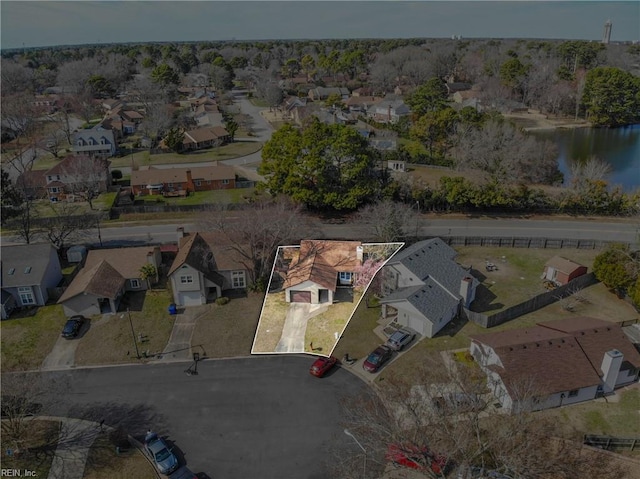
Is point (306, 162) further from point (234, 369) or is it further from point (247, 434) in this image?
point (247, 434)

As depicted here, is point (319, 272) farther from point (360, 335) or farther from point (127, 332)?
point (127, 332)

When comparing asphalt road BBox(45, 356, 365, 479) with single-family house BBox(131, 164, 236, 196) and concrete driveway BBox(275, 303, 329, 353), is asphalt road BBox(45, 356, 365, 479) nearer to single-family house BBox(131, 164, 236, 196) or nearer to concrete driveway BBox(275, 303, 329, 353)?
concrete driveway BBox(275, 303, 329, 353)

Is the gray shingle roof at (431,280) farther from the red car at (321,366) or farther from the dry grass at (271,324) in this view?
the dry grass at (271,324)

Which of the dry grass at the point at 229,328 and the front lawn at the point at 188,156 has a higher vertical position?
the front lawn at the point at 188,156

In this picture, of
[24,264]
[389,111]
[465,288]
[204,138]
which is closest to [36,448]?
[24,264]

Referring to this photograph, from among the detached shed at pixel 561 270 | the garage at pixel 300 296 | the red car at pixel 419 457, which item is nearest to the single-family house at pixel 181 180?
the garage at pixel 300 296
